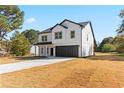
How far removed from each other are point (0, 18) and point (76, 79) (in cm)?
1147

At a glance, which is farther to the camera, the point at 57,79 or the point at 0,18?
the point at 0,18

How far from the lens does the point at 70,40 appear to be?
765 inches

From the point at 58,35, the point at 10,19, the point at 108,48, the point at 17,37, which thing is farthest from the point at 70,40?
the point at 108,48

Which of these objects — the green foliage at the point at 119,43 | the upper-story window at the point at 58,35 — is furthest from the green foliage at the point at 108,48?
the upper-story window at the point at 58,35

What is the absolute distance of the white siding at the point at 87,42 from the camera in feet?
63.4

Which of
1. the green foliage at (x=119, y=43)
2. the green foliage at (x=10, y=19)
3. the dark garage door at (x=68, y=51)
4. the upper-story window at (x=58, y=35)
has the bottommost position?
the dark garage door at (x=68, y=51)

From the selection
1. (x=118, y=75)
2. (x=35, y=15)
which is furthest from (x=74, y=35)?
(x=118, y=75)

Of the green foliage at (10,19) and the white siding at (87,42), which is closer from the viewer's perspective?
the green foliage at (10,19)

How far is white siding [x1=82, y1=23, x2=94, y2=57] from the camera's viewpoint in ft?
63.4

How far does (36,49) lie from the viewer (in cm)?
2248

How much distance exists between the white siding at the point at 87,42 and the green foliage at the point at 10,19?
19.8 feet

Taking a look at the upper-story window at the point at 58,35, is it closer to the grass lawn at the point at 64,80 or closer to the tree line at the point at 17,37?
the tree line at the point at 17,37
